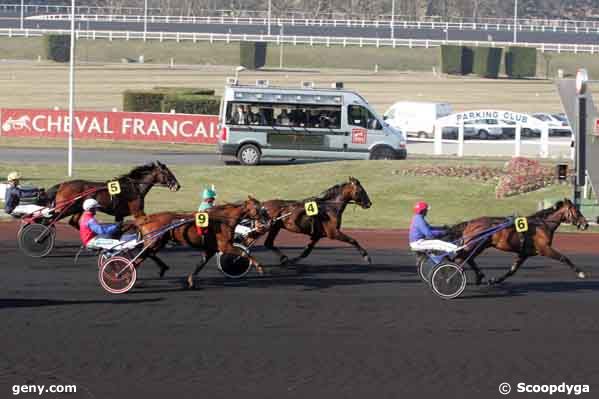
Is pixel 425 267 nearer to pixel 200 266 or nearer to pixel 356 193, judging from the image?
pixel 356 193

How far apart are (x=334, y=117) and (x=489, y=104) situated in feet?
92.1

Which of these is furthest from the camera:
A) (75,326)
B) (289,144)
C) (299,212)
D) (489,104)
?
(489,104)

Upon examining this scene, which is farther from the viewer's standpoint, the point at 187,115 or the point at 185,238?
the point at 187,115

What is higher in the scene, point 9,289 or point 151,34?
point 151,34

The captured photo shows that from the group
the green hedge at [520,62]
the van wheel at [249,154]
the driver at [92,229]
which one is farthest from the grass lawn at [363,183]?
the green hedge at [520,62]

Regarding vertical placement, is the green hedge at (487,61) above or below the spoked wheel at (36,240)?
above

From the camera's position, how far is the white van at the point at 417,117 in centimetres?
4778

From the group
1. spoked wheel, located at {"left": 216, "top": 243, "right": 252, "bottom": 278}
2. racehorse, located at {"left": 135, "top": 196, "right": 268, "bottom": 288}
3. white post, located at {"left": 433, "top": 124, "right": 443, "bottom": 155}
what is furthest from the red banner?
racehorse, located at {"left": 135, "top": 196, "right": 268, "bottom": 288}

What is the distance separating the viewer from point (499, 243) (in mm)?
16000

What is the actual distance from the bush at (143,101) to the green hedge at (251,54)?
30.0 meters

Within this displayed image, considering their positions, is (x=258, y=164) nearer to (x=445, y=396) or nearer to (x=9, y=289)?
(x=9, y=289)

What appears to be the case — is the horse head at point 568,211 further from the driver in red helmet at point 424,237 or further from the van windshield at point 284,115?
the van windshield at point 284,115

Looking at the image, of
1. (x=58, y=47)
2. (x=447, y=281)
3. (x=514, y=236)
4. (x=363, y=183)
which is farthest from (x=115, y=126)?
(x=58, y=47)

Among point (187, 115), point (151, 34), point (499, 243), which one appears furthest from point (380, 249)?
point (151, 34)
